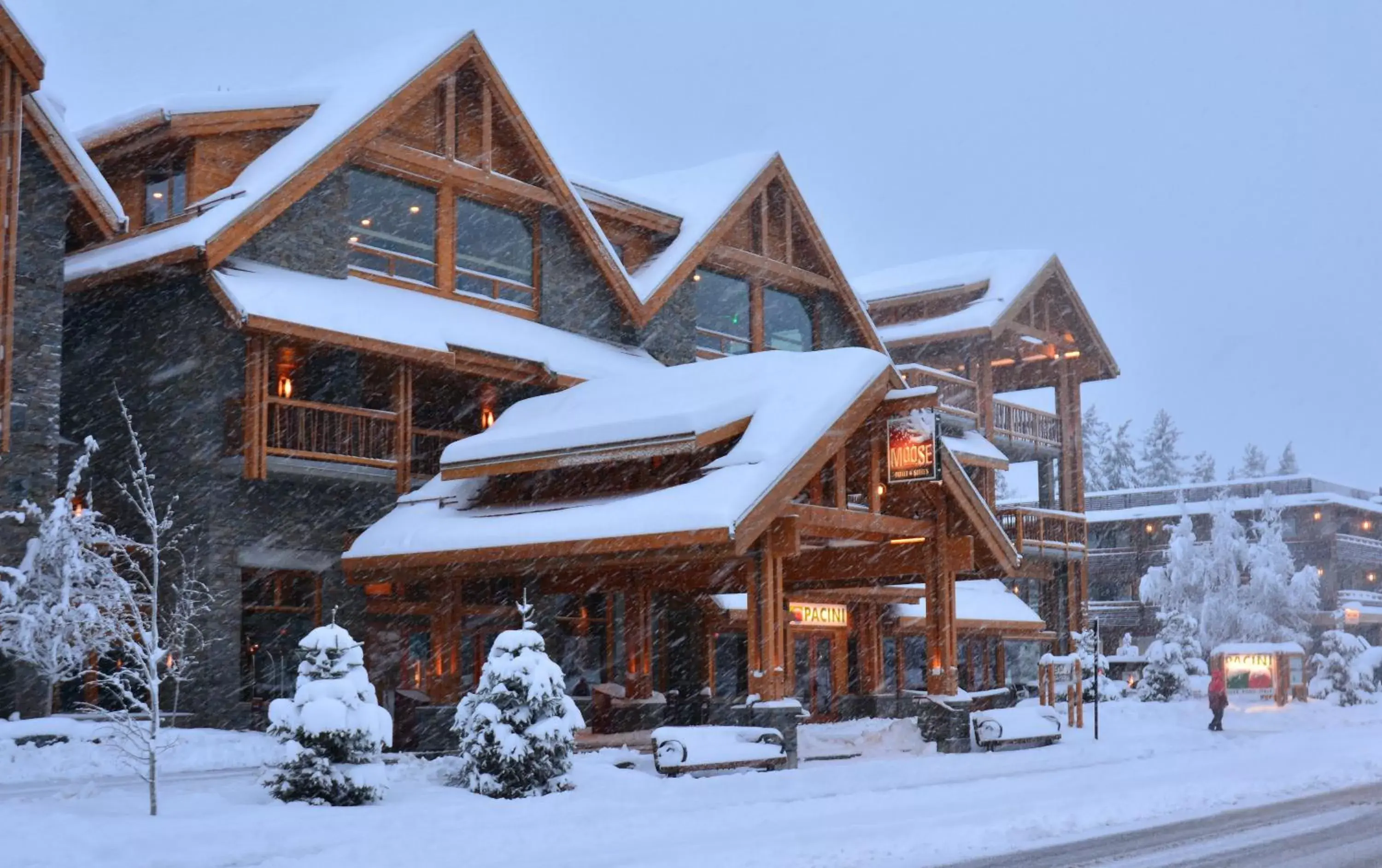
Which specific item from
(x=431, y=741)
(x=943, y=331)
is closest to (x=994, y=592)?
(x=943, y=331)

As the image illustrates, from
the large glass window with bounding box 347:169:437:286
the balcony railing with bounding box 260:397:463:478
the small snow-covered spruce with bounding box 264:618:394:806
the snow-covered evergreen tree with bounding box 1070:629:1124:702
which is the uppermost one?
the large glass window with bounding box 347:169:437:286

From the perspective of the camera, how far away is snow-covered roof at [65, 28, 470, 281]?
2145 centimetres

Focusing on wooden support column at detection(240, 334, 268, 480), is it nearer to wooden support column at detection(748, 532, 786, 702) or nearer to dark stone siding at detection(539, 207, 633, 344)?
dark stone siding at detection(539, 207, 633, 344)

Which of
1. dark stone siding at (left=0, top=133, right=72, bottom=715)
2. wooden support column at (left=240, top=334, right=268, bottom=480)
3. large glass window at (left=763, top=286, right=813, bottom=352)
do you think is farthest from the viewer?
large glass window at (left=763, top=286, right=813, bottom=352)

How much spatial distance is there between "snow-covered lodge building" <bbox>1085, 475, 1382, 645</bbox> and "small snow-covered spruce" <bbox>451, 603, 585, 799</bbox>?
42.6 meters

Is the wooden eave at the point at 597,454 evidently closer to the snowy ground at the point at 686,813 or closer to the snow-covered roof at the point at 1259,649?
the snowy ground at the point at 686,813

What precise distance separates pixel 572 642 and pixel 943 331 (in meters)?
14.9

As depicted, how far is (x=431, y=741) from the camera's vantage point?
847 inches

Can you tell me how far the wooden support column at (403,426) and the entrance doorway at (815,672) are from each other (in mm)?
11493

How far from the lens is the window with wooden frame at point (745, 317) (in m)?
31.5

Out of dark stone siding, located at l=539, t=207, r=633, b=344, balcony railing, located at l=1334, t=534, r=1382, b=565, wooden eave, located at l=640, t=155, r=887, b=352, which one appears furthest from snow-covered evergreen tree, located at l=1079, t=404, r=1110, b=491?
dark stone siding, located at l=539, t=207, r=633, b=344

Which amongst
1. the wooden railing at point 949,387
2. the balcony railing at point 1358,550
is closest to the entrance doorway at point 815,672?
the wooden railing at point 949,387

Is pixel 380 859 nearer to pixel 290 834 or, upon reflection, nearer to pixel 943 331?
pixel 290 834

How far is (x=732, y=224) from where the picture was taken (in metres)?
30.6
